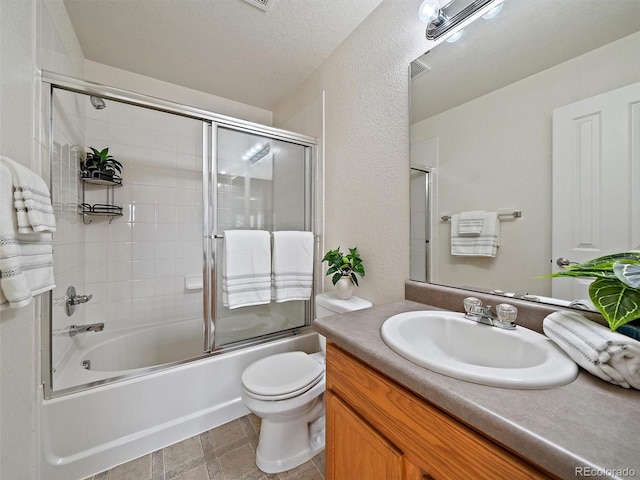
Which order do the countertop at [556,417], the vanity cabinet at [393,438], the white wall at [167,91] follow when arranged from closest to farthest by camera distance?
1. the countertop at [556,417]
2. the vanity cabinet at [393,438]
3. the white wall at [167,91]

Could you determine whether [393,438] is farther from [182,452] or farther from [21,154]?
[21,154]

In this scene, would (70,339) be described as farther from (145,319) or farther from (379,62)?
(379,62)

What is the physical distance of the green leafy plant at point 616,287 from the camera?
1.69ft

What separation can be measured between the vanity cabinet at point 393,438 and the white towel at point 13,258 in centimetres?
101

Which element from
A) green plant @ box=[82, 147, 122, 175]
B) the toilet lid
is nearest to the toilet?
the toilet lid

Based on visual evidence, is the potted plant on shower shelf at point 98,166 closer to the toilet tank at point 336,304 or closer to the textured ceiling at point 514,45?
the toilet tank at point 336,304

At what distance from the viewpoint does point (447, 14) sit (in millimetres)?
1035

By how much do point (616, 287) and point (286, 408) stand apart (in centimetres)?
119

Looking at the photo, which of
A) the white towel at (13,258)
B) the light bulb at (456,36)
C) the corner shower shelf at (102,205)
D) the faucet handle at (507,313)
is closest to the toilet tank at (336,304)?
the faucet handle at (507,313)

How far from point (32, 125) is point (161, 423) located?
5.06 feet

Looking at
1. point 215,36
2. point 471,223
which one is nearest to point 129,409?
point 471,223

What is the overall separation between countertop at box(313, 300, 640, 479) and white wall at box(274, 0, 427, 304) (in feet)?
2.52

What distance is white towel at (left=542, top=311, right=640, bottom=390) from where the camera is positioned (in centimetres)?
48

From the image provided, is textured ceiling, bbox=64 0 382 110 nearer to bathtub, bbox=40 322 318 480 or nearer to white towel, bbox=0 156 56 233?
white towel, bbox=0 156 56 233
